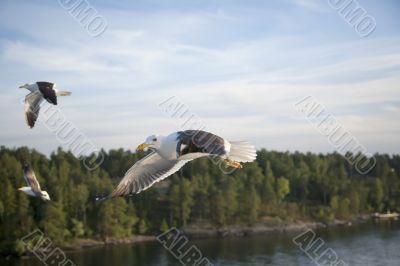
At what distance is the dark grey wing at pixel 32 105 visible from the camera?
11.1m

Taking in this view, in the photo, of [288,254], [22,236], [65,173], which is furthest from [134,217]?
[288,254]

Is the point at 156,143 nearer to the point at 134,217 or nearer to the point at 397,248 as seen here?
the point at 397,248

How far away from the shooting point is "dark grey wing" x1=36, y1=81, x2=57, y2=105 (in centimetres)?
1004

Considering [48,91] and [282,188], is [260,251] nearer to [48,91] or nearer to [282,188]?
[282,188]

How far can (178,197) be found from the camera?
63438 mm

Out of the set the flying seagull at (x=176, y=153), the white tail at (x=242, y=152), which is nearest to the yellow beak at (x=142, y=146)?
the flying seagull at (x=176, y=153)

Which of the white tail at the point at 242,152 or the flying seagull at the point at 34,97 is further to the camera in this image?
the flying seagull at the point at 34,97

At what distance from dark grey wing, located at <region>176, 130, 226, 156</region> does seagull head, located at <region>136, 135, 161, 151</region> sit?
0.33 meters

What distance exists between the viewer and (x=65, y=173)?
189 ft

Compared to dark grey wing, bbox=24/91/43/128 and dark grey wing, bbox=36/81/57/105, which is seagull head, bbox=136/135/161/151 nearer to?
dark grey wing, bbox=36/81/57/105

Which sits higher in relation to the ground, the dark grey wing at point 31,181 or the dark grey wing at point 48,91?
the dark grey wing at point 48,91

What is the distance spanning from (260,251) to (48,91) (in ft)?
128

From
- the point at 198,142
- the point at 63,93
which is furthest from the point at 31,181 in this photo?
the point at 198,142

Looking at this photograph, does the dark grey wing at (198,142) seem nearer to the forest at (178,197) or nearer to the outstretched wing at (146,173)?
the outstretched wing at (146,173)
